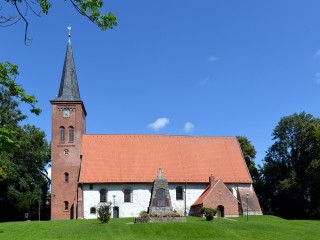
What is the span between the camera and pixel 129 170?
47.3 metres

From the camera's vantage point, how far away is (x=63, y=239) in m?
26.4

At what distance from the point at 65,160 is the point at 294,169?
29800 millimetres

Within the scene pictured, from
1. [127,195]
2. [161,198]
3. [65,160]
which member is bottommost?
[161,198]

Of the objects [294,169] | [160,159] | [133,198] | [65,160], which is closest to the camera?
[133,198]

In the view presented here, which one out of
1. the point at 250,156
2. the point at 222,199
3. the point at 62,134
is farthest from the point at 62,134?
the point at 250,156

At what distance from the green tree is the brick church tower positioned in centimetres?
2559

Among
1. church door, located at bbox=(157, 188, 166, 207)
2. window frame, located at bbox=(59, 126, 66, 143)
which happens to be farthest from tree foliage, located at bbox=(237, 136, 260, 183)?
window frame, located at bbox=(59, 126, 66, 143)

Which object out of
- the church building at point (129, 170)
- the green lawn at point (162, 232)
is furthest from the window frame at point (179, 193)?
the green lawn at point (162, 232)

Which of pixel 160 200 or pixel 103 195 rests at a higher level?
pixel 103 195

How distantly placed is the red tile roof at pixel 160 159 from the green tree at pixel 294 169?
880 centimetres

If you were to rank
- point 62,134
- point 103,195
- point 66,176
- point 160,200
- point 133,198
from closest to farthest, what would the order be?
point 160,200, point 103,195, point 133,198, point 66,176, point 62,134

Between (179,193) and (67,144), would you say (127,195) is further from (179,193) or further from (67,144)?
(67,144)

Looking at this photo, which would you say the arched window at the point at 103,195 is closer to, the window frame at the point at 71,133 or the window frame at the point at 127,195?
the window frame at the point at 127,195

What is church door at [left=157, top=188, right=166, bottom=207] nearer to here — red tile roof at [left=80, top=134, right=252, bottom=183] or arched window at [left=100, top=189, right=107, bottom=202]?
red tile roof at [left=80, top=134, right=252, bottom=183]
